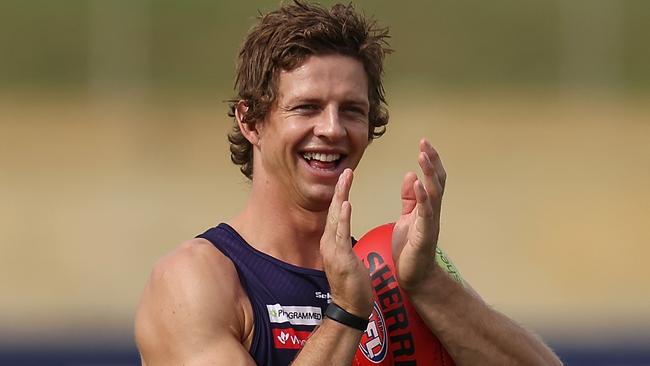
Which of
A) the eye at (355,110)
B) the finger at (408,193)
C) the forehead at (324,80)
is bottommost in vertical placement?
the finger at (408,193)

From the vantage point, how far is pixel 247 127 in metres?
5.07

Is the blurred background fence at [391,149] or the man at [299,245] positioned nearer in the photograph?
the man at [299,245]

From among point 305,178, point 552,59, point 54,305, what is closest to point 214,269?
point 305,178

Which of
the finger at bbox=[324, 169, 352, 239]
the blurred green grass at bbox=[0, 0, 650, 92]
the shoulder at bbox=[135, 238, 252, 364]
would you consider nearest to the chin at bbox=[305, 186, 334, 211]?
the shoulder at bbox=[135, 238, 252, 364]

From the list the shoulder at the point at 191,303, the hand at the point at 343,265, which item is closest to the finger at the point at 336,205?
the hand at the point at 343,265

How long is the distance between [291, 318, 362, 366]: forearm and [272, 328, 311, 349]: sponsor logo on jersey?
36 centimetres

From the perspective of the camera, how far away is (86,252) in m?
15.6

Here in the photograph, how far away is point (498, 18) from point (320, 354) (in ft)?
49.2

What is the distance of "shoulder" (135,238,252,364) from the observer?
4547 mm

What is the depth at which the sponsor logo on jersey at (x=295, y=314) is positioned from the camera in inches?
187

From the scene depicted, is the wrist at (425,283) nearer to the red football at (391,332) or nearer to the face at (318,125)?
the red football at (391,332)

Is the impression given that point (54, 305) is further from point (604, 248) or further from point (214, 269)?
point (214, 269)

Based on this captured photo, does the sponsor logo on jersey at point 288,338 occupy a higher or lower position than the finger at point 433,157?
lower

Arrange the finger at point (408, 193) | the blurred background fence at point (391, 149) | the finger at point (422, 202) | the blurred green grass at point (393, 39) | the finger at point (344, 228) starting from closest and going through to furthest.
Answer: the finger at point (344, 228) → the finger at point (422, 202) → the finger at point (408, 193) → the blurred background fence at point (391, 149) → the blurred green grass at point (393, 39)
